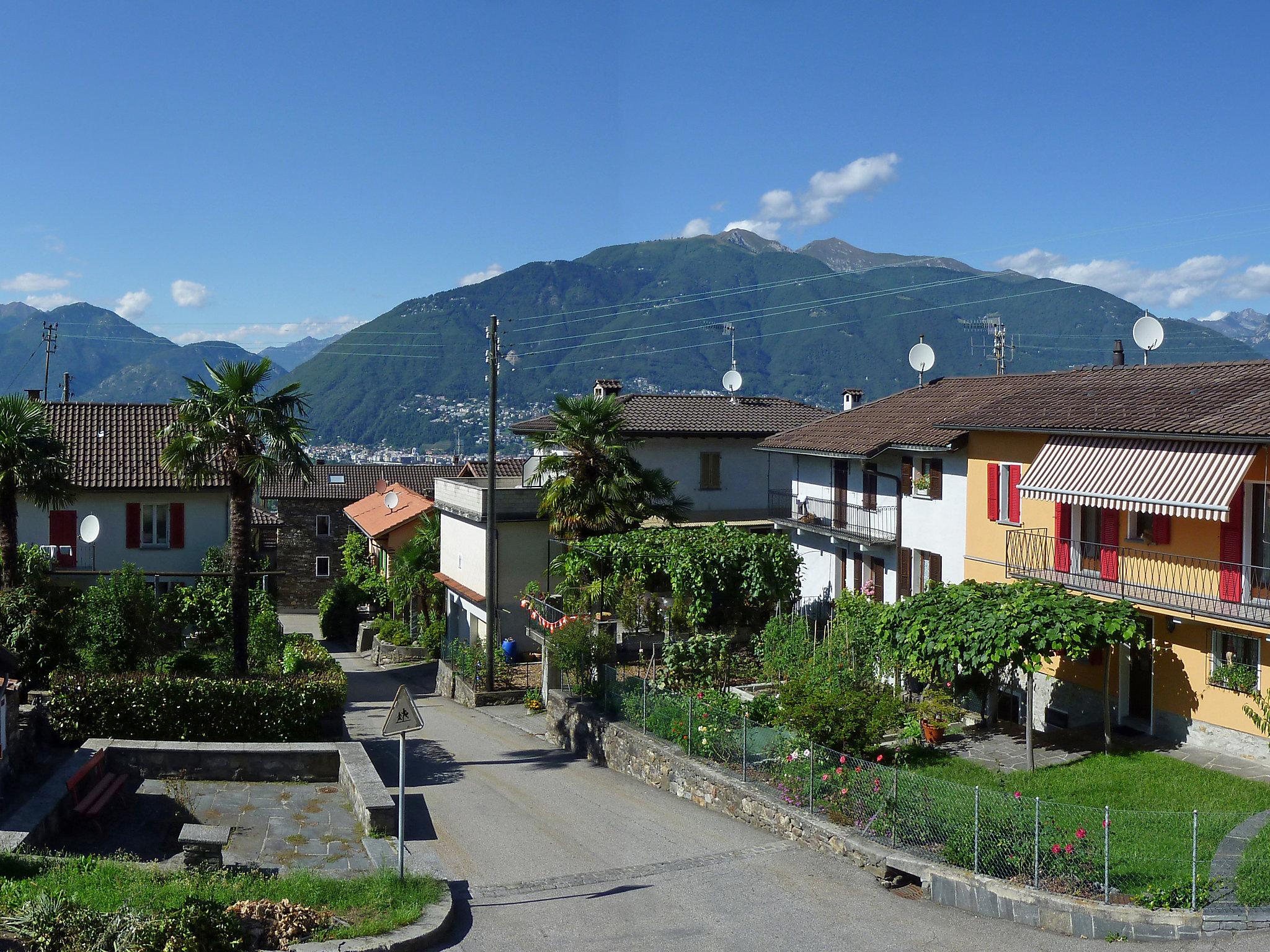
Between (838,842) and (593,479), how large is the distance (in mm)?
16902

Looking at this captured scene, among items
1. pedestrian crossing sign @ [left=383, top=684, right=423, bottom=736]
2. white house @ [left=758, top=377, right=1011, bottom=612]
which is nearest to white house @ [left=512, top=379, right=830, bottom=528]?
white house @ [left=758, top=377, right=1011, bottom=612]

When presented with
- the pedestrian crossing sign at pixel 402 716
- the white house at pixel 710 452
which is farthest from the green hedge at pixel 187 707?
the white house at pixel 710 452

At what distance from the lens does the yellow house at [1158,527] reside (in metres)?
18.5

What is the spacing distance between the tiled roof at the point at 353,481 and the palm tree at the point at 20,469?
3093 centimetres

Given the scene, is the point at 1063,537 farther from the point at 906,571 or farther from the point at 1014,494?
the point at 906,571

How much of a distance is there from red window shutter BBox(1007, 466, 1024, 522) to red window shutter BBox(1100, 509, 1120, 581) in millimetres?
2388

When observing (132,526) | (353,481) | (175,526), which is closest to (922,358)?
(175,526)

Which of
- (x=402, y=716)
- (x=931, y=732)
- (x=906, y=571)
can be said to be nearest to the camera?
(x=402, y=716)

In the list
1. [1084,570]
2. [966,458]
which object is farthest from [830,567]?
[1084,570]

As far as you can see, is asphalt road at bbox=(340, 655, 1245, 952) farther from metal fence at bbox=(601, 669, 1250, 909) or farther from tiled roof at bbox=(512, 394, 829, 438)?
tiled roof at bbox=(512, 394, 829, 438)

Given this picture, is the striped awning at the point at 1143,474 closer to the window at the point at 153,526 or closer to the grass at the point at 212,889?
the grass at the point at 212,889

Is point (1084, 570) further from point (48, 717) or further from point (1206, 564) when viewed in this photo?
point (48, 717)

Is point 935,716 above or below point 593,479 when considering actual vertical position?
below

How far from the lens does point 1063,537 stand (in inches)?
899
